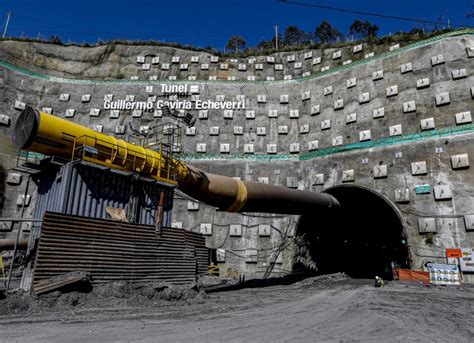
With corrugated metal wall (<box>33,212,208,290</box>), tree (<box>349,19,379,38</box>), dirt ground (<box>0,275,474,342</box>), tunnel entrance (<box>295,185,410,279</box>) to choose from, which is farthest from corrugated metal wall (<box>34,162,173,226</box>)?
tree (<box>349,19,379,38</box>)

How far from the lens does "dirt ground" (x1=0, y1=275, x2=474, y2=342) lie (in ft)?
30.2

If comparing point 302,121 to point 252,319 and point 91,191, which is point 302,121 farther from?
point 252,319

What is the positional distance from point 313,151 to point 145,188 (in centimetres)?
1751

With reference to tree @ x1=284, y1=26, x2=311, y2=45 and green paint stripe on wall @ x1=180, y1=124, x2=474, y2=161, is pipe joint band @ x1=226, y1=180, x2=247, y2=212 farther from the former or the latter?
tree @ x1=284, y1=26, x2=311, y2=45

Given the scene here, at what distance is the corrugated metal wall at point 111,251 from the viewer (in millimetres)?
13031

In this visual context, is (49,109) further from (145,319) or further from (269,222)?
(145,319)

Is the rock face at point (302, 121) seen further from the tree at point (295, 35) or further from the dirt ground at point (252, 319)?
the tree at point (295, 35)

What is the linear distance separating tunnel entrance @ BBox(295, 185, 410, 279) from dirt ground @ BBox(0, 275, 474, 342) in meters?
11.2

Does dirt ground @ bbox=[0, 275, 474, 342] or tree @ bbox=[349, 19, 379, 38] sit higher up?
tree @ bbox=[349, 19, 379, 38]

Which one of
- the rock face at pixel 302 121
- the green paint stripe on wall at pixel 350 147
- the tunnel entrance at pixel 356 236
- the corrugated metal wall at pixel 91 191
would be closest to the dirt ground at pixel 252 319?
the corrugated metal wall at pixel 91 191

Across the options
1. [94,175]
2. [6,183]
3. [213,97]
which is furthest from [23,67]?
[94,175]

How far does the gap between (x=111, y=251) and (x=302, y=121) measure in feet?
76.1

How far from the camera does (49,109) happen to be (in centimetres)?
3412

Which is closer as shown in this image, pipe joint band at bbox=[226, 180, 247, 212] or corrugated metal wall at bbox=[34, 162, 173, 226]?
corrugated metal wall at bbox=[34, 162, 173, 226]
